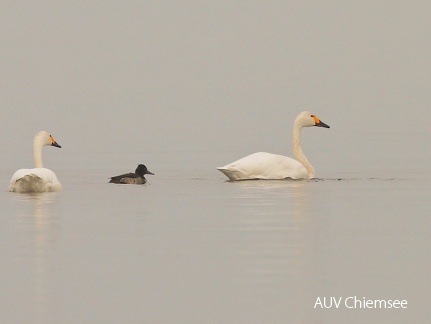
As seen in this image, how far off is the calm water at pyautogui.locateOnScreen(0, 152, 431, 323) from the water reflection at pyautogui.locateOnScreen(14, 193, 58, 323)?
0.02 metres

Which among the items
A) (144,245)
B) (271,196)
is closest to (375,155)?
(271,196)

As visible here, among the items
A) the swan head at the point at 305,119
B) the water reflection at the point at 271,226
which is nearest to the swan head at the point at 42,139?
the water reflection at the point at 271,226

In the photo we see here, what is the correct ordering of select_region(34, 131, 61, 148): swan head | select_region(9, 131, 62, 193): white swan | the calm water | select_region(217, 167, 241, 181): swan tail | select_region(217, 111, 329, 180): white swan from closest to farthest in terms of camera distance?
1. the calm water
2. select_region(9, 131, 62, 193): white swan
3. select_region(217, 167, 241, 181): swan tail
4. select_region(217, 111, 329, 180): white swan
5. select_region(34, 131, 61, 148): swan head

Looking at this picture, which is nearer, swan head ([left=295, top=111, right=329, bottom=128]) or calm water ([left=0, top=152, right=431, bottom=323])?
calm water ([left=0, top=152, right=431, bottom=323])

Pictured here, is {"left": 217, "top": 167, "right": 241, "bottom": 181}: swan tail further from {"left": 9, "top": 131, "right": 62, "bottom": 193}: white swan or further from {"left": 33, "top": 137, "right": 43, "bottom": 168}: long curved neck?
{"left": 9, "top": 131, "right": 62, "bottom": 193}: white swan

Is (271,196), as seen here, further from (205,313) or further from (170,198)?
(205,313)

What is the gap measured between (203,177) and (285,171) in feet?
8.62

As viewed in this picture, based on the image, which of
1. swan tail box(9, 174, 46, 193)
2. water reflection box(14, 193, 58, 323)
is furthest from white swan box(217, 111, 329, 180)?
water reflection box(14, 193, 58, 323)

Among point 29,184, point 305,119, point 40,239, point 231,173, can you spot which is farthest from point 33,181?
point 305,119

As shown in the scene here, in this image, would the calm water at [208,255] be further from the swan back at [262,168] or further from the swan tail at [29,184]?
the swan back at [262,168]

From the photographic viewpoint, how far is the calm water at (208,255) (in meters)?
9.68

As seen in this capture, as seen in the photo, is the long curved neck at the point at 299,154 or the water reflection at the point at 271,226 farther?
the long curved neck at the point at 299,154

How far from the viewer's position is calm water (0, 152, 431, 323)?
31.8 ft

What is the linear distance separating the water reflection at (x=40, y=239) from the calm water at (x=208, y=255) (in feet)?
0.06
